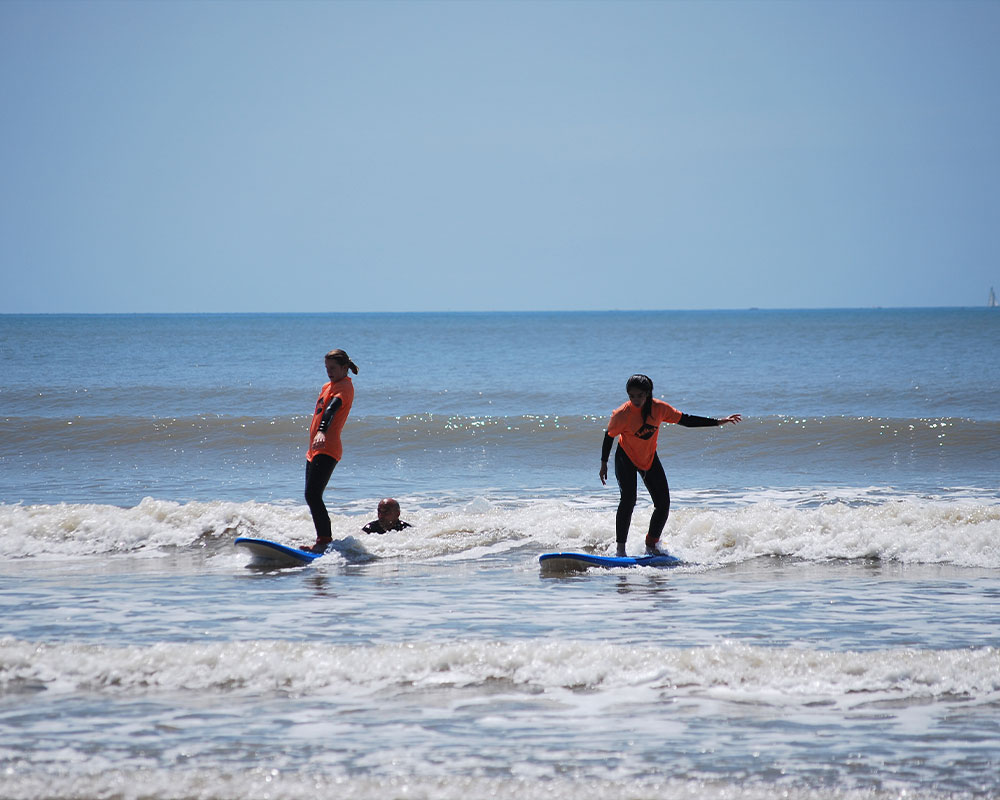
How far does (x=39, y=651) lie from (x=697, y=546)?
660cm

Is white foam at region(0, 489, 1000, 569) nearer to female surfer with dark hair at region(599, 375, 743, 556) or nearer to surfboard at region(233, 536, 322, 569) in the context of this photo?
surfboard at region(233, 536, 322, 569)

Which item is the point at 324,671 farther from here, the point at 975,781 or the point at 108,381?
the point at 108,381

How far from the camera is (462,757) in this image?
4.87 meters

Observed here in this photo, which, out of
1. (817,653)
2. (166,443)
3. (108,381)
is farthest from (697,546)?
Result: (108,381)

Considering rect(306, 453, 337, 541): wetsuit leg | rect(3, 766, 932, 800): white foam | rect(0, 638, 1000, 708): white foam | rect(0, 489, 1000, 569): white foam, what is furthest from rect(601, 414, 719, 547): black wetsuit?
rect(3, 766, 932, 800): white foam

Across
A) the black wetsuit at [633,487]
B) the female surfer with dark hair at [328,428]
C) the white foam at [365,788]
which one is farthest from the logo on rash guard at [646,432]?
the white foam at [365,788]

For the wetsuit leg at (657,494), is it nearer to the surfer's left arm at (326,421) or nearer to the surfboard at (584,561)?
the surfboard at (584,561)

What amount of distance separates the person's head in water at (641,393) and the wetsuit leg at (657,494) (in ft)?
1.79

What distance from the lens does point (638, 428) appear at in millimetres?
9414

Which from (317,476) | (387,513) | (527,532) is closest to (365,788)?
(317,476)

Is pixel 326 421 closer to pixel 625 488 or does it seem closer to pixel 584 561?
pixel 584 561

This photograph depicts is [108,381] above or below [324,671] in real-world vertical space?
above

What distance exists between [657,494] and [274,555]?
3925 millimetres

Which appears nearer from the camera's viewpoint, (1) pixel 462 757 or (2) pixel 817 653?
(1) pixel 462 757
